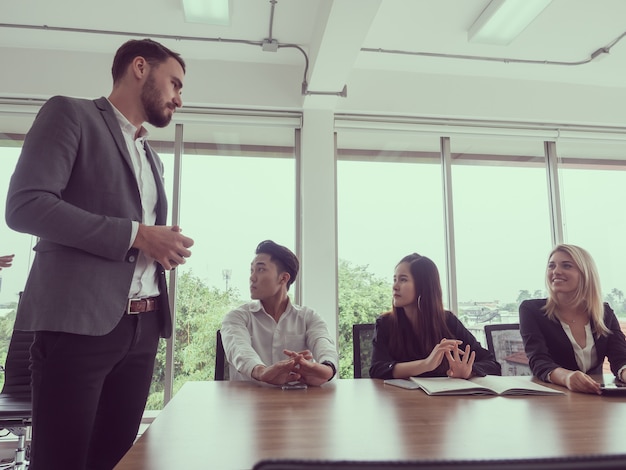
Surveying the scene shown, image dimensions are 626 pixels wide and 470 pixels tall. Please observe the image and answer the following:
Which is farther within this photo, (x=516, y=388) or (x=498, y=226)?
(x=498, y=226)

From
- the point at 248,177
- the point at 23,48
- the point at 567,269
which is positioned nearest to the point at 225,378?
the point at 567,269

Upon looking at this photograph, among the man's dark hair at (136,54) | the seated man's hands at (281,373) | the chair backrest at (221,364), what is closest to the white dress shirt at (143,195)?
the man's dark hair at (136,54)

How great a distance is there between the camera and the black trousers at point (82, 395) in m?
0.98

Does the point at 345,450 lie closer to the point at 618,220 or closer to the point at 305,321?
the point at 305,321

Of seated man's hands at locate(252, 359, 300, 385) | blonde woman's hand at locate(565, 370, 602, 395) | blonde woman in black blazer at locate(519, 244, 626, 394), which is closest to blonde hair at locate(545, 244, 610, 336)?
blonde woman in black blazer at locate(519, 244, 626, 394)

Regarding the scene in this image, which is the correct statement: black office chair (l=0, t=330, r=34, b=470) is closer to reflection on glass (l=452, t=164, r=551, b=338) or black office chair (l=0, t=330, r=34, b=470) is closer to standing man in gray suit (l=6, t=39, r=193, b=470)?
standing man in gray suit (l=6, t=39, r=193, b=470)

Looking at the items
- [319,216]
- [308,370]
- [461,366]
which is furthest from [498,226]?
[308,370]

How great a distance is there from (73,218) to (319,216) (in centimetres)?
278

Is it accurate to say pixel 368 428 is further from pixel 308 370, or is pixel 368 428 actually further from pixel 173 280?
pixel 173 280

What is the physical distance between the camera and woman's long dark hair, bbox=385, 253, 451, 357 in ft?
6.57

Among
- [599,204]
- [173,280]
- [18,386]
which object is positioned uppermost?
[599,204]

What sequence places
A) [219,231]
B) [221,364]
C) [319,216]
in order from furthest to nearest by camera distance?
1. [219,231]
2. [319,216]
3. [221,364]

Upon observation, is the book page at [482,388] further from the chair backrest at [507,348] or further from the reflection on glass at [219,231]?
the reflection on glass at [219,231]

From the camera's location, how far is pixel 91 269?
1.07 metres
